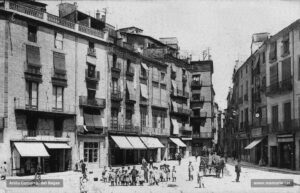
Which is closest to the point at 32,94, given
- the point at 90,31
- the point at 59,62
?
the point at 59,62

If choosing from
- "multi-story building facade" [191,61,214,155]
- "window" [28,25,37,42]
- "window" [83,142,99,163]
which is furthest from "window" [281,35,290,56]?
"multi-story building facade" [191,61,214,155]

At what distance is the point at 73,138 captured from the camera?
128ft

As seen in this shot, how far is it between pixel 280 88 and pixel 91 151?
19428 millimetres

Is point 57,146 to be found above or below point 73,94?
below

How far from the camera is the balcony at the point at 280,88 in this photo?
37475 millimetres

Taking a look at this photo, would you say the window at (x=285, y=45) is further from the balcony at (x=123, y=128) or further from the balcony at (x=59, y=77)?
the balcony at (x=59, y=77)

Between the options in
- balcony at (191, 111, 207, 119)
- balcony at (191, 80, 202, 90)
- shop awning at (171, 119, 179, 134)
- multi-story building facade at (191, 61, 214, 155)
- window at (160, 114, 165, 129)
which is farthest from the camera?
balcony at (191, 80, 202, 90)

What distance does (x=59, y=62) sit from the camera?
37.8m

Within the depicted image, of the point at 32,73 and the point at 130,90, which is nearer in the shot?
the point at 32,73

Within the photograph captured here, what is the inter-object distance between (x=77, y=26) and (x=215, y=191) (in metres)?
23.2

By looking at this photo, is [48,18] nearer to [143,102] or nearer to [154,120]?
[143,102]

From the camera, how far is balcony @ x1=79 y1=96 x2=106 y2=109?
40.0 m

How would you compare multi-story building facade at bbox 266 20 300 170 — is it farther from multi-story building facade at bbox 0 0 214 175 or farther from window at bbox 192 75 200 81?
window at bbox 192 75 200 81

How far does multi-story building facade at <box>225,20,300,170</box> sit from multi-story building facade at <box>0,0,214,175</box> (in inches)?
489
